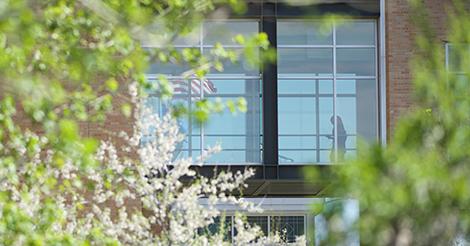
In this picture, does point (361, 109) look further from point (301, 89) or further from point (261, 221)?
point (261, 221)

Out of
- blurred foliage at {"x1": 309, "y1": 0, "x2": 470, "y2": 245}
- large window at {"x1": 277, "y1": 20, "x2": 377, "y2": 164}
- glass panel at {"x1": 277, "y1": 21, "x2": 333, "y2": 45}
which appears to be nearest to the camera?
blurred foliage at {"x1": 309, "y1": 0, "x2": 470, "y2": 245}

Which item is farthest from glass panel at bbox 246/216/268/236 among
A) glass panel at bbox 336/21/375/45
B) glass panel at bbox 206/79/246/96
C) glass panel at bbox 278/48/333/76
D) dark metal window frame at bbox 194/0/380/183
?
glass panel at bbox 336/21/375/45

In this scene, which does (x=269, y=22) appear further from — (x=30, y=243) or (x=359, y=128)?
(x=30, y=243)

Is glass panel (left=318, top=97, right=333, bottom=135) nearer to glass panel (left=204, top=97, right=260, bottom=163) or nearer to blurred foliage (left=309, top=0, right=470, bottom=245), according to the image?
glass panel (left=204, top=97, right=260, bottom=163)

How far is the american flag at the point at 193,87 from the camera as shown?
76.9 ft

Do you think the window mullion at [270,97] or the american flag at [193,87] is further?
the american flag at [193,87]

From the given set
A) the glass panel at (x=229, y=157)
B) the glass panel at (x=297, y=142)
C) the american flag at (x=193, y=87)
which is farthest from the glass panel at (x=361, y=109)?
the american flag at (x=193, y=87)

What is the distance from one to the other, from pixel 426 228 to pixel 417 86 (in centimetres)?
59

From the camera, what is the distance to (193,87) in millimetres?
23453

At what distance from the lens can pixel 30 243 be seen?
27.1ft

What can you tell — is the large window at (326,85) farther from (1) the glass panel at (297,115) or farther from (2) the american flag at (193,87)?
(2) the american flag at (193,87)

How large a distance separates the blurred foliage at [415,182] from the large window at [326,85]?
18.8 m

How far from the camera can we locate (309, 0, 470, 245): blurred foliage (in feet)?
14.4

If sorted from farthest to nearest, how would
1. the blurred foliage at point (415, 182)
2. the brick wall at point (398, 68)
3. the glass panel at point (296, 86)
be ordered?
the glass panel at point (296, 86), the brick wall at point (398, 68), the blurred foliage at point (415, 182)
